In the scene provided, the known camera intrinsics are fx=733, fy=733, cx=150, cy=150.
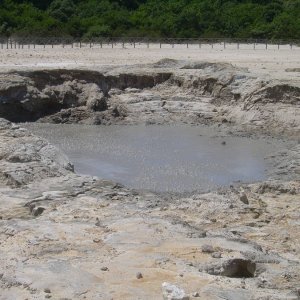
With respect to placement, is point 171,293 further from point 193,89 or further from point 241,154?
point 193,89

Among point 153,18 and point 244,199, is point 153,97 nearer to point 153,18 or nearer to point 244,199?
point 244,199

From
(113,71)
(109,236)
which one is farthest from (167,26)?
(109,236)

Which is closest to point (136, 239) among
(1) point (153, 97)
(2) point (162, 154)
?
(2) point (162, 154)

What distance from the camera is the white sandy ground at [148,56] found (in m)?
32.0

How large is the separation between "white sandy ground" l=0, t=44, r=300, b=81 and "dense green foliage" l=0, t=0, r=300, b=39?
11.7ft

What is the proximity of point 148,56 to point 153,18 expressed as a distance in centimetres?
1582

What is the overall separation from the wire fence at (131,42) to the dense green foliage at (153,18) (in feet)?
3.51

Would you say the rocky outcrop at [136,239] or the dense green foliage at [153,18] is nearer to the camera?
the rocky outcrop at [136,239]

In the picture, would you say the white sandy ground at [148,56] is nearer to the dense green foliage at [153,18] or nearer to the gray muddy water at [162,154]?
the dense green foliage at [153,18]

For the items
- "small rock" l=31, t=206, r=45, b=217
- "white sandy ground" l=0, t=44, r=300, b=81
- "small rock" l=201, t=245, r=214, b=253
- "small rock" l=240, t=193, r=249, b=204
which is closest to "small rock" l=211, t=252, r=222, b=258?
"small rock" l=201, t=245, r=214, b=253

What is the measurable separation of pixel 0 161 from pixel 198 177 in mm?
5073

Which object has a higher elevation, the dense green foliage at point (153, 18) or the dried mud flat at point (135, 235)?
the dense green foliage at point (153, 18)

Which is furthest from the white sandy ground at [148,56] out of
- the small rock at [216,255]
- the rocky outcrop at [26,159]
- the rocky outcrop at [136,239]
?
the small rock at [216,255]

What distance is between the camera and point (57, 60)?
35.7 meters
